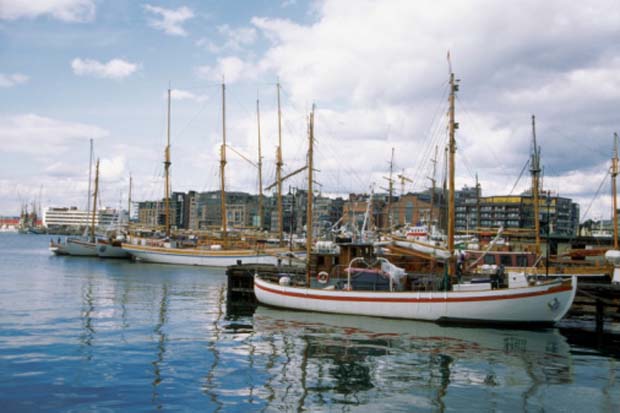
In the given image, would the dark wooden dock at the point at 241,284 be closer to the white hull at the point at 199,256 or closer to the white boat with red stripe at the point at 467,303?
the white boat with red stripe at the point at 467,303

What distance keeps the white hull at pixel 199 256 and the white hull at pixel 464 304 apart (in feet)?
126

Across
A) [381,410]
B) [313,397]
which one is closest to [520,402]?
[381,410]

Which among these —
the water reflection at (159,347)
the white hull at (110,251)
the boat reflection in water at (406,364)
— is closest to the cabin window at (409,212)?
the white hull at (110,251)

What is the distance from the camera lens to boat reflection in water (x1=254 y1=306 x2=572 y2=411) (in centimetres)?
1614

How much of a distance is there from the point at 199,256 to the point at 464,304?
56.3 m

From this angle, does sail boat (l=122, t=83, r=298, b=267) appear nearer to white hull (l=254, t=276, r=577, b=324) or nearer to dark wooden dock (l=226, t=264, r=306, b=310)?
dark wooden dock (l=226, t=264, r=306, b=310)

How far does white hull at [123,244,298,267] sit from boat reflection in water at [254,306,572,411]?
4156 centimetres

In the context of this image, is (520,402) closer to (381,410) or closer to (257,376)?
(381,410)

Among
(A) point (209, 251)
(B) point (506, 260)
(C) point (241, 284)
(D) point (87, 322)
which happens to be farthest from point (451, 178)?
(A) point (209, 251)

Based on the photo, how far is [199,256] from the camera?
78.7 meters

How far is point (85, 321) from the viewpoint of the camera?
28.2 metres

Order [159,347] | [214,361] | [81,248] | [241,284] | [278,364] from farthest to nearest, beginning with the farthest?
[81,248], [241,284], [159,347], [214,361], [278,364]

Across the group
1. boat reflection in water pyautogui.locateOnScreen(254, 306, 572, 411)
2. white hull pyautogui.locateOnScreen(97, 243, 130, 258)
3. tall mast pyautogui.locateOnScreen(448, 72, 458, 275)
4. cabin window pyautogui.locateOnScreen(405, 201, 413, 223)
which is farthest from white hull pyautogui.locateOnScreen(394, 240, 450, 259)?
cabin window pyautogui.locateOnScreen(405, 201, 413, 223)

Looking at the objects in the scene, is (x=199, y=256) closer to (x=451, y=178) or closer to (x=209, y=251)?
(x=209, y=251)
